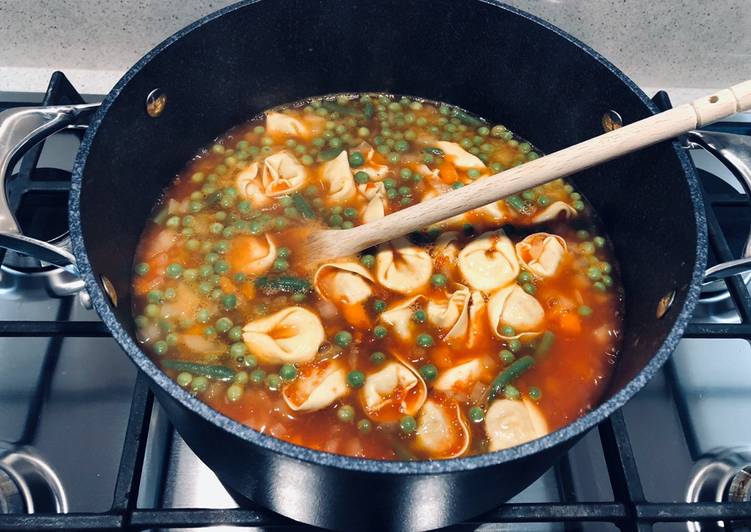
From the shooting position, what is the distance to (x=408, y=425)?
7.04 ft

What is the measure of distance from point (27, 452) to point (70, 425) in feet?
0.50

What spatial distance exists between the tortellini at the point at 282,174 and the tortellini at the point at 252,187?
0.03 meters

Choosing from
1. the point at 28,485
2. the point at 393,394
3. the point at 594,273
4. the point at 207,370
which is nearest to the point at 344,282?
the point at 393,394

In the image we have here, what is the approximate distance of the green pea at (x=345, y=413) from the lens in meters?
2.17

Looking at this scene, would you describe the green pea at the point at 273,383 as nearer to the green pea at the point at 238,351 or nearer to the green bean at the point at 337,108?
the green pea at the point at 238,351

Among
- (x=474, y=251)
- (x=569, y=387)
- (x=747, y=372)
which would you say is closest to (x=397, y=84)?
(x=474, y=251)

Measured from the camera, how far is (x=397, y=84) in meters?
3.12

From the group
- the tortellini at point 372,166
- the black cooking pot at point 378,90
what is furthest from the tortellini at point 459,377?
the tortellini at point 372,166

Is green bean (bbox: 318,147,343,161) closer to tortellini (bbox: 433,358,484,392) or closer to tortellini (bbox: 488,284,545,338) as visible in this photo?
tortellini (bbox: 488,284,545,338)

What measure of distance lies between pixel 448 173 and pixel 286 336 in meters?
1.08

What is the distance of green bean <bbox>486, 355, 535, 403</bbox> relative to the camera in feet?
7.39

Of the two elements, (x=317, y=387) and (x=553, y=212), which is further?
(x=553, y=212)

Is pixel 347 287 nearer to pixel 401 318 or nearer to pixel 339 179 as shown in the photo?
pixel 401 318

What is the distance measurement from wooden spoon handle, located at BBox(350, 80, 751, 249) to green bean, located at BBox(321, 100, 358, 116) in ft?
2.90
